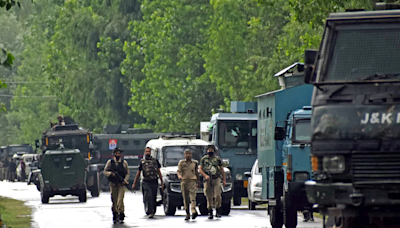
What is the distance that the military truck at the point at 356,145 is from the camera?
12.0m

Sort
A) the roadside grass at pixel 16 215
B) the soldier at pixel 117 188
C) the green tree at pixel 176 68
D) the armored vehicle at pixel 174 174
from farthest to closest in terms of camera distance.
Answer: the green tree at pixel 176 68
the armored vehicle at pixel 174 174
the roadside grass at pixel 16 215
the soldier at pixel 117 188

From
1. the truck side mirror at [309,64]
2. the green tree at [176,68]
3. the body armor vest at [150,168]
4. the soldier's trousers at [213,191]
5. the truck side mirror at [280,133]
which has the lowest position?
the soldier's trousers at [213,191]

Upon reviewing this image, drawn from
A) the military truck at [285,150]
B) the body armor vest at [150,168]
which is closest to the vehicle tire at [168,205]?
the body armor vest at [150,168]

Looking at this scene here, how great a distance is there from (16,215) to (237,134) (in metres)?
8.87

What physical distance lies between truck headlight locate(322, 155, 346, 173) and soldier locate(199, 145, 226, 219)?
Result: 11956 millimetres

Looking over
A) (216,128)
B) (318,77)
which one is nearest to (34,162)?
(216,128)

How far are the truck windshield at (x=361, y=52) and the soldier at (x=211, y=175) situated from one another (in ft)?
36.3

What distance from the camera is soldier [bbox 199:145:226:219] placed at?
24253mm

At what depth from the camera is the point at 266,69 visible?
43844 millimetres

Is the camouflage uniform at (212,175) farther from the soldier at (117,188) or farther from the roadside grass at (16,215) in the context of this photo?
the roadside grass at (16,215)

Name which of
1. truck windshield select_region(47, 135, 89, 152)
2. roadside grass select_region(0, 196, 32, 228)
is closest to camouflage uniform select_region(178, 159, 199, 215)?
roadside grass select_region(0, 196, 32, 228)

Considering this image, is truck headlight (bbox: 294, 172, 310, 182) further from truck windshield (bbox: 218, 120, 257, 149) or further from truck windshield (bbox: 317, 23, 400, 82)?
truck windshield (bbox: 218, 120, 257, 149)

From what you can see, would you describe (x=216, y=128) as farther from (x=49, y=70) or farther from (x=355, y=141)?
(x=49, y=70)

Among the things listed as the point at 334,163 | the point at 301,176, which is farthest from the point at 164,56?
the point at 334,163
